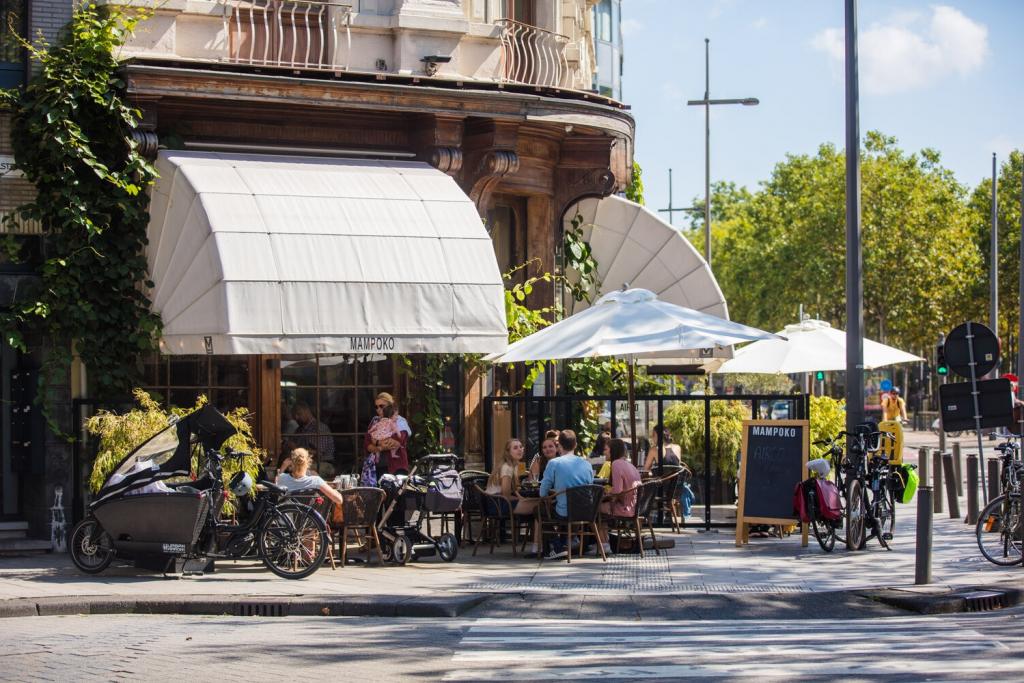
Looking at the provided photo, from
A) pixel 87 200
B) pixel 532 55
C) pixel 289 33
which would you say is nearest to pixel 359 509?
pixel 87 200

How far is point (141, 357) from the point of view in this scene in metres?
17.2

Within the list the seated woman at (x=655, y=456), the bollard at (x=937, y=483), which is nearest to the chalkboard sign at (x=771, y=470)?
the seated woman at (x=655, y=456)

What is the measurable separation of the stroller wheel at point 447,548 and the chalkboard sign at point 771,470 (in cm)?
339

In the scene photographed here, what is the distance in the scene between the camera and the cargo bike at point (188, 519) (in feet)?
46.5

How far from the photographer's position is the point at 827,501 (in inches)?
639

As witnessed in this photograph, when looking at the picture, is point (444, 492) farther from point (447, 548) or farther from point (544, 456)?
point (544, 456)

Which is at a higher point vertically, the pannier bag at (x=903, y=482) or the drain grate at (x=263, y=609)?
the pannier bag at (x=903, y=482)

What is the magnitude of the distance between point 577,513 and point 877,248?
45101 millimetres

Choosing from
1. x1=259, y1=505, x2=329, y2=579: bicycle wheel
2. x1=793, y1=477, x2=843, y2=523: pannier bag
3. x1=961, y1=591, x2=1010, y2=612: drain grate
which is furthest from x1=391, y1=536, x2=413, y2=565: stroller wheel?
x1=961, y1=591, x2=1010, y2=612: drain grate

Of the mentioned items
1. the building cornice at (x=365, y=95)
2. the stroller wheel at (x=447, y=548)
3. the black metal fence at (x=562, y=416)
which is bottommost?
the stroller wheel at (x=447, y=548)

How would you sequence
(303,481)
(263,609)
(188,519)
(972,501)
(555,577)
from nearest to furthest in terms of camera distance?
1. (263,609)
2. (188,519)
3. (555,577)
4. (303,481)
5. (972,501)

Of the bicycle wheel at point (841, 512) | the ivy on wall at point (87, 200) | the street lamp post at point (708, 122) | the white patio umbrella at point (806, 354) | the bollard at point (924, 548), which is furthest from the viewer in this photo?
the street lamp post at point (708, 122)

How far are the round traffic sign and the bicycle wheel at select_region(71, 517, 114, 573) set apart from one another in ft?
30.8

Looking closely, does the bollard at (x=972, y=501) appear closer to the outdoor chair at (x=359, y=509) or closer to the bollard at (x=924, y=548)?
the bollard at (x=924, y=548)
